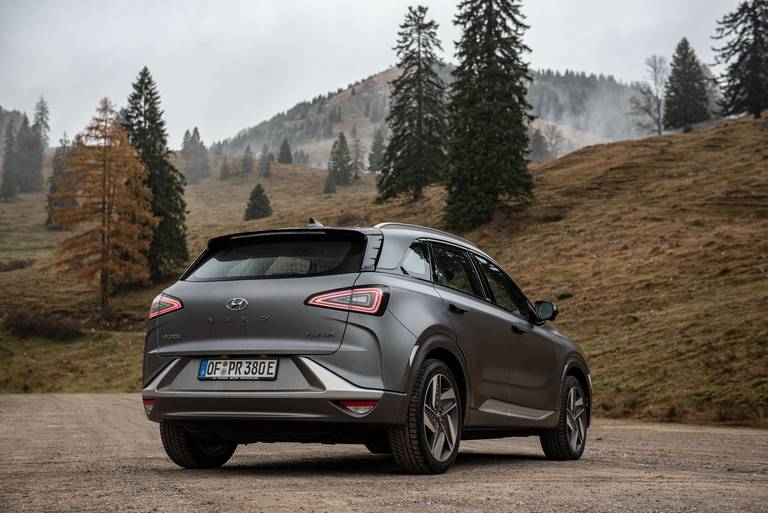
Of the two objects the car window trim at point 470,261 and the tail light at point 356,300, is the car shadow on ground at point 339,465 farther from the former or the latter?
the car window trim at point 470,261

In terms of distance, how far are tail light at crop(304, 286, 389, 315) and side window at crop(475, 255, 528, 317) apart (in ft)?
6.55

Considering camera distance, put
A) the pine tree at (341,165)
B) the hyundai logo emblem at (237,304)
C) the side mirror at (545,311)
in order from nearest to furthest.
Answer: the hyundai logo emblem at (237,304)
the side mirror at (545,311)
the pine tree at (341,165)

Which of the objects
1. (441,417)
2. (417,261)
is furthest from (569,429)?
(417,261)

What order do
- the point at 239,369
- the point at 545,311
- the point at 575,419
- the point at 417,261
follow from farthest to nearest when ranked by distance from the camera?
the point at 575,419, the point at 545,311, the point at 417,261, the point at 239,369

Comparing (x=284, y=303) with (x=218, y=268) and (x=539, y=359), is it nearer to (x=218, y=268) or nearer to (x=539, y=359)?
(x=218, y=268)

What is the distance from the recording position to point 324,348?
19.8 ft

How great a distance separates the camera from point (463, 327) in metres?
6.94

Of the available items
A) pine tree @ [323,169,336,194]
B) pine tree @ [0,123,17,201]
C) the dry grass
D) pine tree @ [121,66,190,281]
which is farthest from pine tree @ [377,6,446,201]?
pine tree @ [0,123,17,201]

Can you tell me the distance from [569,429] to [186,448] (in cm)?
396

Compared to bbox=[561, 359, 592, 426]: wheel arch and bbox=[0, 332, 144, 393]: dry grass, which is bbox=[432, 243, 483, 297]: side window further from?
bbox=[0, 332, 144, 393]: dry grass

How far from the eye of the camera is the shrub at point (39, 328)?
1596 inches

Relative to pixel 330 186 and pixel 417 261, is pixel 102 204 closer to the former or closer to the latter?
pixel 417 261

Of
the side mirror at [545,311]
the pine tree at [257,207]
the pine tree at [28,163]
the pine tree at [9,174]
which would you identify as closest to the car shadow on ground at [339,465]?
the side mirror at [545,311]

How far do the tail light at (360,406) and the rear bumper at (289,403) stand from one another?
1.0 inches
